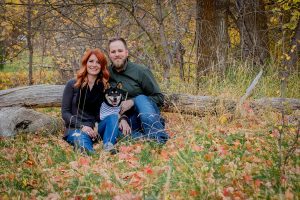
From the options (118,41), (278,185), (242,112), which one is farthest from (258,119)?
(278,185)

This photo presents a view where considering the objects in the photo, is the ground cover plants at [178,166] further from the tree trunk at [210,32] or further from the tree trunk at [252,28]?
the tree trunk at [252,28]

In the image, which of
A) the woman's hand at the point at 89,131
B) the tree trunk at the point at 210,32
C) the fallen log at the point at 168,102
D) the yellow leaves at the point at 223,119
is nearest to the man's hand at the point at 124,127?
the woman's hand at the point at 89,131

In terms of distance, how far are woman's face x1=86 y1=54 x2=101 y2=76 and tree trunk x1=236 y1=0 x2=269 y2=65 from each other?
4161 millimetres

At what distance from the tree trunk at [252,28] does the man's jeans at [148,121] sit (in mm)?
3862

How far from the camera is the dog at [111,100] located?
17.6 feet

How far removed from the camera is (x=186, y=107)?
6125 millimetres

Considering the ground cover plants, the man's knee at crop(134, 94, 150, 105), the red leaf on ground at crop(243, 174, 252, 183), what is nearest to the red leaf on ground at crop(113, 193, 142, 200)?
the ground cover plants

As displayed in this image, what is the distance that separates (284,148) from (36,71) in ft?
42.8

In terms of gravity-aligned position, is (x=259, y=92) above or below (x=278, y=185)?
above

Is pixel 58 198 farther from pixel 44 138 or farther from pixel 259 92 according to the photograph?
pixel 259 92

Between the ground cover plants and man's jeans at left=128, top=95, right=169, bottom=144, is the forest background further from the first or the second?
man's jeans at left=128, top=95, right=169, bottom=144

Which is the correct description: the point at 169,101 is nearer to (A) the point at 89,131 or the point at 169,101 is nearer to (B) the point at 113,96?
(B) the point at 113,96

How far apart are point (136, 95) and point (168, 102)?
0.69m

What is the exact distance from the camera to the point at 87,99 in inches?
211
